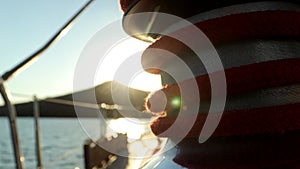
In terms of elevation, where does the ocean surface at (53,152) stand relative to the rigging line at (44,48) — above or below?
below

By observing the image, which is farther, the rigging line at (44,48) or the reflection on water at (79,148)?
the reflection on water at (79,148)

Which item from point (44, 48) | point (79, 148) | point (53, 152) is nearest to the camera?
point (44, 48)

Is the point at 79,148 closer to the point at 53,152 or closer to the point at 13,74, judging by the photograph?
the point at 13,74

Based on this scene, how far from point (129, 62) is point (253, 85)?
27 centimetres

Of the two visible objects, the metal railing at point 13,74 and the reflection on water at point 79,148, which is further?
the reflection on water at point 79,148

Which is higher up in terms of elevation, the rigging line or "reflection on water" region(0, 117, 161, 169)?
the rigging line

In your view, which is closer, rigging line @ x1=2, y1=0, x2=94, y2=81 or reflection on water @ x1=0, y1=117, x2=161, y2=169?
rigging line @ x1=2, y1=0, x2=94, y2=81

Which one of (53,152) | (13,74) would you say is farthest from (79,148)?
(53,152)

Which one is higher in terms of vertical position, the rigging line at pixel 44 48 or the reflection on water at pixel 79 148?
the rigging line at pixel 44 48

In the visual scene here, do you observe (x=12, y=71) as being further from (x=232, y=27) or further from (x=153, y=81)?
(x=232, y=27)

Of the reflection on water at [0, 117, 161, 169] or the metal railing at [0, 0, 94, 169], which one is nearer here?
the metal railing at [0, 0, 94, 169]

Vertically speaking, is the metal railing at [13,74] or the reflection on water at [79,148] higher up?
the metal railing at [13,74]

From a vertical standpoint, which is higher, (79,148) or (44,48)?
(44,48)

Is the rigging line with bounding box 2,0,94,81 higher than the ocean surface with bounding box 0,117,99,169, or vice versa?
the rigging line with bounding box 2,0,94,81
